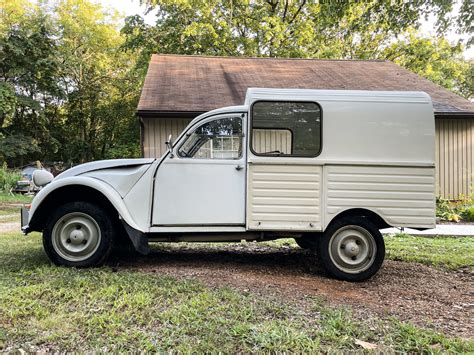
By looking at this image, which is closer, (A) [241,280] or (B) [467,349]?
(B) [467,349]

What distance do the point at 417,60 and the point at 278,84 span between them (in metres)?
16.4

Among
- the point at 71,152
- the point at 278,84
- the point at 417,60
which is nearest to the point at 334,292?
the point at 278,84

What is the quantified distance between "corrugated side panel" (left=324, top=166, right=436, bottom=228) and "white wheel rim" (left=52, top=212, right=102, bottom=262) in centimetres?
305

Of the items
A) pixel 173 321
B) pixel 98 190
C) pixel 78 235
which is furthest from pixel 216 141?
pixel 173 321

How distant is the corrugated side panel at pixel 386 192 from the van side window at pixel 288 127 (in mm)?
423

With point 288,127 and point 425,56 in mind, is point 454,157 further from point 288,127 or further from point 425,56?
point 425,56

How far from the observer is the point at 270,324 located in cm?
329

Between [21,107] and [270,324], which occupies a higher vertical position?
[21,107]

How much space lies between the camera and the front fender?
482cm

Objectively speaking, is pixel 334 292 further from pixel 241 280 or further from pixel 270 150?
→ pixel 270 150

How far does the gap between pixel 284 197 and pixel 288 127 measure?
94 cm

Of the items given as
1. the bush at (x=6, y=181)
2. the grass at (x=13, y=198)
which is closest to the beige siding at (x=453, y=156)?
the grass at (x=13, y=198)

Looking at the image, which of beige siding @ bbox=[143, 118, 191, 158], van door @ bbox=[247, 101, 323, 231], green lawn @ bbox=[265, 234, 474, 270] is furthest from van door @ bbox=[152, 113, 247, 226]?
beige siding @ bbox=[143, 118, 191, 158]

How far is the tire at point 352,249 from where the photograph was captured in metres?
4.98
